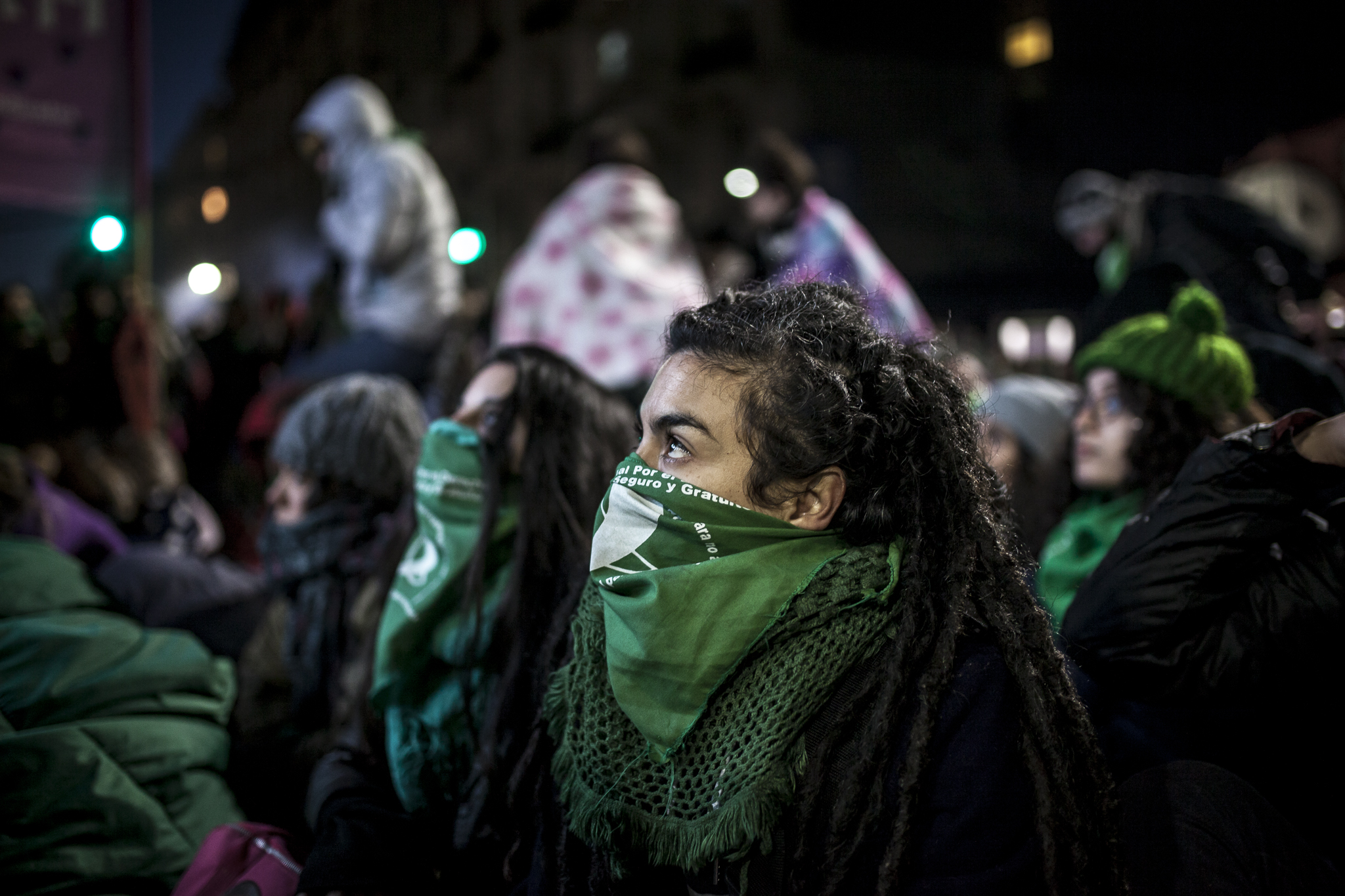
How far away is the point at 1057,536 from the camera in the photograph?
9.61 ft

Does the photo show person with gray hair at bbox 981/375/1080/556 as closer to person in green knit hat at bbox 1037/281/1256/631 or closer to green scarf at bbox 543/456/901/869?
person in green knit hat at bbox 1037/281/1256/631

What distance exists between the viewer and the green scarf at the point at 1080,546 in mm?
Result: 2641

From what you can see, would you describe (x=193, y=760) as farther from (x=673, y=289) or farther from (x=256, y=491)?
(x=256, y=491)

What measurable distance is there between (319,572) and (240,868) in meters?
1.20

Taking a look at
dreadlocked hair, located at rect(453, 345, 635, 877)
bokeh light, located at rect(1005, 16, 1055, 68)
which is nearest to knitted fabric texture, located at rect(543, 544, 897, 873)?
dreadlocked hair, located at rect(453, 345, 635, 877)

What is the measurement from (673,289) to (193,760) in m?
3.20

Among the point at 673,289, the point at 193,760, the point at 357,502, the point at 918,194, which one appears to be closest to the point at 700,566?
the point at 193,760

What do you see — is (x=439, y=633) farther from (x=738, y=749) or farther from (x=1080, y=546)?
(x=1080, y=546)

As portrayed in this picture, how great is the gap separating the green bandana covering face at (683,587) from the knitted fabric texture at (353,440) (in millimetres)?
1703

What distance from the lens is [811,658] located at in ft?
5.22

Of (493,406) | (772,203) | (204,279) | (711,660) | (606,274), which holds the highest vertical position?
(772,203)

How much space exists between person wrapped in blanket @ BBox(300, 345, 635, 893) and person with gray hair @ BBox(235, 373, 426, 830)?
12.6 inches

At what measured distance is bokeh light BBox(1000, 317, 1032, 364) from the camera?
563 inches

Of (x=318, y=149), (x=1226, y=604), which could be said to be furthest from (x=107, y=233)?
(x=1226, y=604)
